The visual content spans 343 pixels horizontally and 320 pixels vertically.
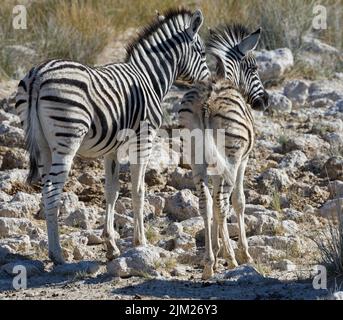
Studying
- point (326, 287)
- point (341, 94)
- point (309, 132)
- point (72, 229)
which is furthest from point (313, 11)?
point (326, 287)

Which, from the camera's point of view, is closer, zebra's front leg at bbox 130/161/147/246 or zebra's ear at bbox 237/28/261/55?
zebra's front leg at bbox 130/161/147/246

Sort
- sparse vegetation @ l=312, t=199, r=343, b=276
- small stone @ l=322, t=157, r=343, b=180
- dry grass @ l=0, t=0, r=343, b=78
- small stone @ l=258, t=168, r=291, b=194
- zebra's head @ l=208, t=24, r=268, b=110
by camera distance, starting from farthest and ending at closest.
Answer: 1. dry grass @ l=0, t=0, r=343, b=78
2. small stone @ l=322, t=157, r=343, b=180
3. small stone @ l=258, t=168, r=291, b=194
4. zebra's head @ l=208, t=24, r=268, b=110
5. sparse vegetation @ l=312, t=199, r=343, b=276

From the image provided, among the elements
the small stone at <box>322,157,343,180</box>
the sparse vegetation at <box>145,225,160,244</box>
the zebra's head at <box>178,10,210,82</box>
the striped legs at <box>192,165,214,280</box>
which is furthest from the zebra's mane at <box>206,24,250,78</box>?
the striped legs at <box>192,165,214,280</box>

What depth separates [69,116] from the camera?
892cm

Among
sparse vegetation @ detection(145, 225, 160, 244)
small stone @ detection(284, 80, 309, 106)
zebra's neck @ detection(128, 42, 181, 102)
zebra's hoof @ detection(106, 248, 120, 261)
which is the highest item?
small stone @ detection(284, 80, 309, 106)

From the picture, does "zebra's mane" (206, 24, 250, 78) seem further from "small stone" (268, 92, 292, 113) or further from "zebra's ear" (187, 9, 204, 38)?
"small stone" (268, 92, 292, 113)

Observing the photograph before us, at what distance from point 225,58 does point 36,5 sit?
241 inches

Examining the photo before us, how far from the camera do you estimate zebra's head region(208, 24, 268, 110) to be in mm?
11086

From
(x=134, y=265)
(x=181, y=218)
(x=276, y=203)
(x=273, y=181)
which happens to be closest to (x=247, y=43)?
(x=273, y=181)

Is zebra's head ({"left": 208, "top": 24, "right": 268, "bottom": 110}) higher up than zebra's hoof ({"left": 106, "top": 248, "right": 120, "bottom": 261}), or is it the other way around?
zebra's head ({"left": 208, "top": 24, "right": 268, "bottom": 110})

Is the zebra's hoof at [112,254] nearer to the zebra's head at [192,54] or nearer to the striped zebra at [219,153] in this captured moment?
the striped zebra at [219,153]

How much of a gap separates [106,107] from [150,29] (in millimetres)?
1438

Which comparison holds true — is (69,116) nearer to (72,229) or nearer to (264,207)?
(72,229)

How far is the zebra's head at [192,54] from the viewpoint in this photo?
10703mm
